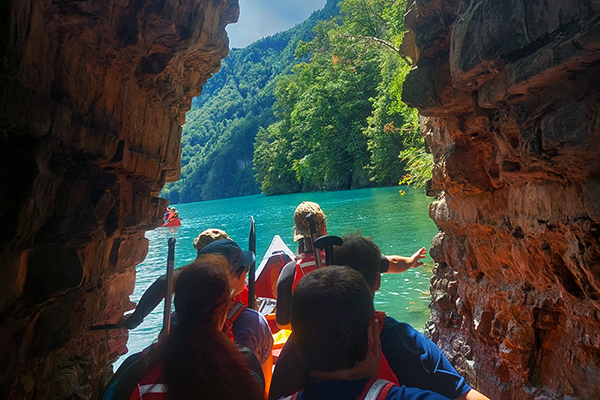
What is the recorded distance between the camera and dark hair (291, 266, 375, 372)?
133cm

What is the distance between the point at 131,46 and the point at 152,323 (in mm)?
6588

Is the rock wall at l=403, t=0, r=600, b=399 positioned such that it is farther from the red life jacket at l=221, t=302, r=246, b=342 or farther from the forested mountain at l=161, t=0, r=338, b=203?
the forested mountain at l=161, t=0, r=338, b=203

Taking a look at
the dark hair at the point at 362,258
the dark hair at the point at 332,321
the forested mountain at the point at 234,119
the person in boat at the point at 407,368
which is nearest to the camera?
the dark hair at the point at 332,321

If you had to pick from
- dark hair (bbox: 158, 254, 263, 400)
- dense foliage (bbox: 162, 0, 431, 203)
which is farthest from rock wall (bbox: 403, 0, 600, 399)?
dense foliage (bbox: 162, 0, 431, 203)

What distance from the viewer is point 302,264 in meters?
3.28

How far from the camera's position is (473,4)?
2398 millimetres

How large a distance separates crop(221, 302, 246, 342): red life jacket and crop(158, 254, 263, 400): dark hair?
0.41 meters

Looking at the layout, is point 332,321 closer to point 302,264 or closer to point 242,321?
point 242,321

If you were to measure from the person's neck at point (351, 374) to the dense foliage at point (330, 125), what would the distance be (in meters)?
5.78

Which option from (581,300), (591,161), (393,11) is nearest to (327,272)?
(591,161)

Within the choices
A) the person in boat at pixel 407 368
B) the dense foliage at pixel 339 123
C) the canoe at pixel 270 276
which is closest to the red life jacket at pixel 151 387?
the person in boat at pixel 407 368

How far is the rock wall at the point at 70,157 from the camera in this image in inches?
68.1

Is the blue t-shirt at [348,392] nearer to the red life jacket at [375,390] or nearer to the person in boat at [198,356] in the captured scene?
the red life jacket at [375,390]

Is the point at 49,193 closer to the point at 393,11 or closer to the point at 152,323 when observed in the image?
the point at 152,323
